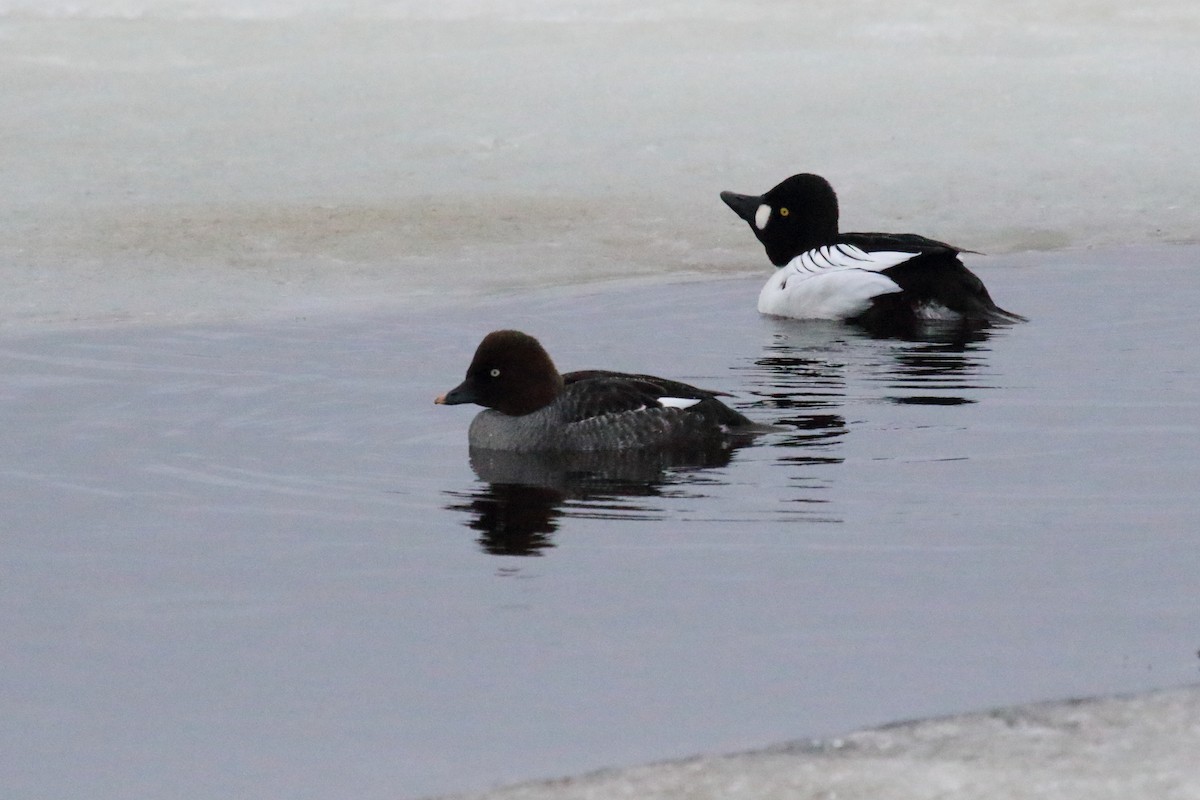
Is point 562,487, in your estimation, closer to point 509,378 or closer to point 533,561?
point 509,378

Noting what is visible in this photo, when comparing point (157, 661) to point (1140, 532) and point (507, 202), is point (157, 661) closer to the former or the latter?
point (1140, 532)

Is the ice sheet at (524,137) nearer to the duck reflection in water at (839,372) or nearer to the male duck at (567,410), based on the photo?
the duck reflection in water at (839,372)

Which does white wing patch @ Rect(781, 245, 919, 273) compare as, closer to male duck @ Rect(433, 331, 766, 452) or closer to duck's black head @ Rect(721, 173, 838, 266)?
duck's black head @ Rect(721, 173, 838, 266)

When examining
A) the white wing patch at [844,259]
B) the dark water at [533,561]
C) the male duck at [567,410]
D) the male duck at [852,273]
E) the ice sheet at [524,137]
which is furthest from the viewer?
the ice sheet at [524,137]

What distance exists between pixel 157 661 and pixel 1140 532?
2793 millimetres

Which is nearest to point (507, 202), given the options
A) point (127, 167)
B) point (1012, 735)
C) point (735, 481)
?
point (127, 167)

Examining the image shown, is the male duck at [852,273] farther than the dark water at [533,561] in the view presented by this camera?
Yes

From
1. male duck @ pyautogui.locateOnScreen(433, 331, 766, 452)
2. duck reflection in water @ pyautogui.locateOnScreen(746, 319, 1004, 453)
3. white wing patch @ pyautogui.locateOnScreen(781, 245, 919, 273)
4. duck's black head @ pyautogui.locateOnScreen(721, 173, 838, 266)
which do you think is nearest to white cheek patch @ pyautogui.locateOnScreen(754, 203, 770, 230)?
duck's black head @ pyautogui.locateOnScreen(721, 173, 838, 266)

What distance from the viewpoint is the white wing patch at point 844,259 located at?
10000 millimetres

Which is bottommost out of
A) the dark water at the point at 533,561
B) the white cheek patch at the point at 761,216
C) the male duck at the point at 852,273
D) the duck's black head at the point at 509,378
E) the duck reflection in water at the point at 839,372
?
the dark water at the point at 533,561

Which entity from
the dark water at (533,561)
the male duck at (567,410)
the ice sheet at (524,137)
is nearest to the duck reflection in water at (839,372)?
the dark water at (533,561)

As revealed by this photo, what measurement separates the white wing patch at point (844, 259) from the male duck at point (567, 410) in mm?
3174

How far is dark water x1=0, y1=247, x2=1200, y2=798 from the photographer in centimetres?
391

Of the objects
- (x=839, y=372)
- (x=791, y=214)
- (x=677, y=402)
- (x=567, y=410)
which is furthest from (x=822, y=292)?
(x=567, y=410)
